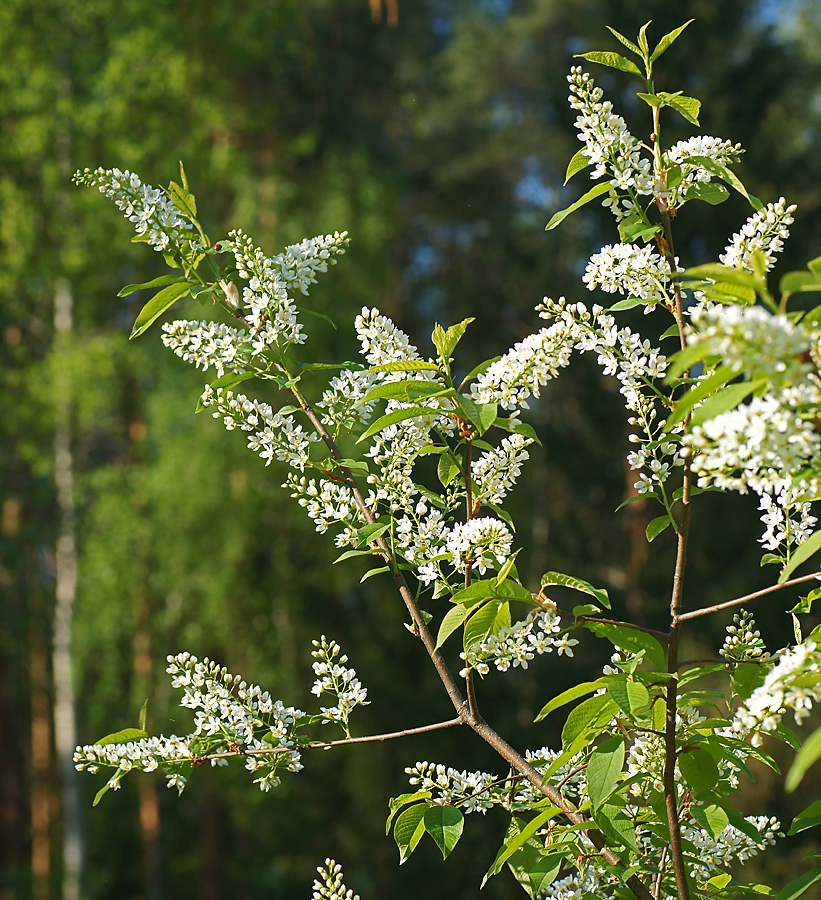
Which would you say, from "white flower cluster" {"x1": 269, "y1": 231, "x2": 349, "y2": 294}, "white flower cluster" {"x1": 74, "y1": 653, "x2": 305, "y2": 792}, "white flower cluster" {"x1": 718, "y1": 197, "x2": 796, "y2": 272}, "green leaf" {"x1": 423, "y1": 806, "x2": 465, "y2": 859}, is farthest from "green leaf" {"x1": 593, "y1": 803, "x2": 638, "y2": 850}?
"white flower cluster" {"x1": 269, "y1": 231, "x2": 349, "y2": 294}

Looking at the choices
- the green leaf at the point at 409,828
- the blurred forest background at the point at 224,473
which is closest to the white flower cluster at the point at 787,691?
the green leaf at the point at 409,828

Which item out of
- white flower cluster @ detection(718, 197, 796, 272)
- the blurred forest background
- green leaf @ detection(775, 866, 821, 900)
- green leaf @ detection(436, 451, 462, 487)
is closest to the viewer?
green leaf @ detection(775, 866, 821, 900)

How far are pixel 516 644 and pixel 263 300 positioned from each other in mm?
571

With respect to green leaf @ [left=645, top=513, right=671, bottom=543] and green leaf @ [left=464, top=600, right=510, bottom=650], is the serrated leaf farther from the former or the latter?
green leaf @ [left=645, top=513, right=671, bottom=543]

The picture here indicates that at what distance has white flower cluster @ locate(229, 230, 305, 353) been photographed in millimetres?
1239

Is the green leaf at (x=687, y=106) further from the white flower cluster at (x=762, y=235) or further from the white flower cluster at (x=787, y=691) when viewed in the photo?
the white flower cluster at (x=787, y=691)

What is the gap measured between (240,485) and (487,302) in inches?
157

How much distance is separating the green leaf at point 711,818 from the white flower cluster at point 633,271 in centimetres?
58

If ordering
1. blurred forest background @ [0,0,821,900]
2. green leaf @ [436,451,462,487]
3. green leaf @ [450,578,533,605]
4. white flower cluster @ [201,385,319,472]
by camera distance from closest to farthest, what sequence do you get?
green leaf @ [450,578,533,605] → green leaf @ [436,451,462,487] → white flower cluster @ [201,385,319,472] → blurred forest background @ [0,0,821,900]

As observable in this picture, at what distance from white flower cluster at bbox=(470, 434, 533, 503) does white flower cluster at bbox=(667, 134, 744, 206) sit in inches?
14.2

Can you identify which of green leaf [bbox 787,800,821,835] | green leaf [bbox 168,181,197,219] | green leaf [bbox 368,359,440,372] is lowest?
green leaf [bbox 787,800,821,835]

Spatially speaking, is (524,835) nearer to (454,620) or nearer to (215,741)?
(454,620)

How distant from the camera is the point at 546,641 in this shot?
1088mm

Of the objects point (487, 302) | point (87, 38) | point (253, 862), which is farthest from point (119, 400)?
point (253, 862)
